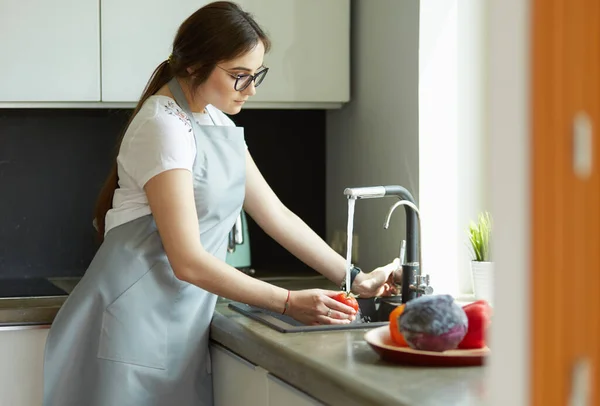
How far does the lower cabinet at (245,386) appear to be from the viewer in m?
1.59

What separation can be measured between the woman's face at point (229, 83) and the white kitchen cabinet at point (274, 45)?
53cm

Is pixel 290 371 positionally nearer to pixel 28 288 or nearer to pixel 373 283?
pixel 373 283

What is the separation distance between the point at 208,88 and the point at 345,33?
749 mm

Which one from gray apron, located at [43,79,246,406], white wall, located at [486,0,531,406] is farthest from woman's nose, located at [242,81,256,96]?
white wall, located at [486,0,531,406]

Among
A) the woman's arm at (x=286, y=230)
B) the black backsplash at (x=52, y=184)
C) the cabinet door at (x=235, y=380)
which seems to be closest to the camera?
the cabinet door at (x=235, y=380)

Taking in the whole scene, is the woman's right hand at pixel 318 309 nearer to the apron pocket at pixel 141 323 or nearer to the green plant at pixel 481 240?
the apron pocket at pixel 141 323

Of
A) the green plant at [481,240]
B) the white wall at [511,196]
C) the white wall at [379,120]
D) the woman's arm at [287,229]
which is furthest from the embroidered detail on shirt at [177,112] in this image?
the white wall at [511,196]

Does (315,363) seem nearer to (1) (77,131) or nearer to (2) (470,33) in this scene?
(2) (470,33)

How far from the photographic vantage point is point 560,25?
797mm

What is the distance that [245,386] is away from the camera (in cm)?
183

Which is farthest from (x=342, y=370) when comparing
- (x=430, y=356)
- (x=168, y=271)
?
(x=168, y=271)

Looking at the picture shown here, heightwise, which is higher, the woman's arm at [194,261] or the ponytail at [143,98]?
the ponytail at [143,98]

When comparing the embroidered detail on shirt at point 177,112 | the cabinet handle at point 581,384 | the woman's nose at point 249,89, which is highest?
the woman's nose at point 249,89

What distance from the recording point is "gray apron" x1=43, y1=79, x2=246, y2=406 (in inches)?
74.9
